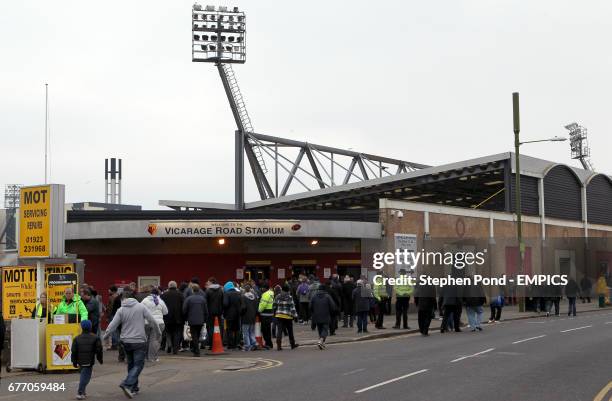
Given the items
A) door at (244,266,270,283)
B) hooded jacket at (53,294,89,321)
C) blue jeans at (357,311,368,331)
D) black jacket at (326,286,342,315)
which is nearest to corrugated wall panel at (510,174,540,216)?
door at (244,266,270,283)

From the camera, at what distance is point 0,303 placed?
→ 19750mm

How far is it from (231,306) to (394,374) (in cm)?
740

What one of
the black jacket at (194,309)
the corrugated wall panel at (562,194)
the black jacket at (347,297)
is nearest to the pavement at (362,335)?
the black jacket at (347,297)

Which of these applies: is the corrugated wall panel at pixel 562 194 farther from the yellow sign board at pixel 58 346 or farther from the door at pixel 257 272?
the yellow sign board at pixel 58 346

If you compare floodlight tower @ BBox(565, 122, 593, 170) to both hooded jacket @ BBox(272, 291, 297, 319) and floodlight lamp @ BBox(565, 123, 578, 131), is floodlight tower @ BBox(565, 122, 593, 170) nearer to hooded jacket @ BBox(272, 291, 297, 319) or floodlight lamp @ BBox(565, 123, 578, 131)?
floodlight lamp @ BBox(565, 123, 578, 131)

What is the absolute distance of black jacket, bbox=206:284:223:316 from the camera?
21.8 metres

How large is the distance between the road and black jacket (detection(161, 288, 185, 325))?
49.2 inches

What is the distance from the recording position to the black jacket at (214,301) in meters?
21.8

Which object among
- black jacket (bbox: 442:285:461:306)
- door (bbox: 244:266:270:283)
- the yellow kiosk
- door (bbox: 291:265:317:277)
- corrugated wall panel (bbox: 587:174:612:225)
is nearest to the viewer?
the yellow kiosk

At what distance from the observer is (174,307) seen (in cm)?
2116

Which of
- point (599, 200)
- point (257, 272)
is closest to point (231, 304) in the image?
point (257, 272)

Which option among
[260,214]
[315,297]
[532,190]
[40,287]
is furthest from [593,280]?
[40,287]

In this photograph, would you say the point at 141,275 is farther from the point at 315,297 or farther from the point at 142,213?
the point at 315,297

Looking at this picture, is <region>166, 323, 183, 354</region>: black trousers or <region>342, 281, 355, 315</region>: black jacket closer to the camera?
<region>166, 323, 183, 354</region>: black trousers
